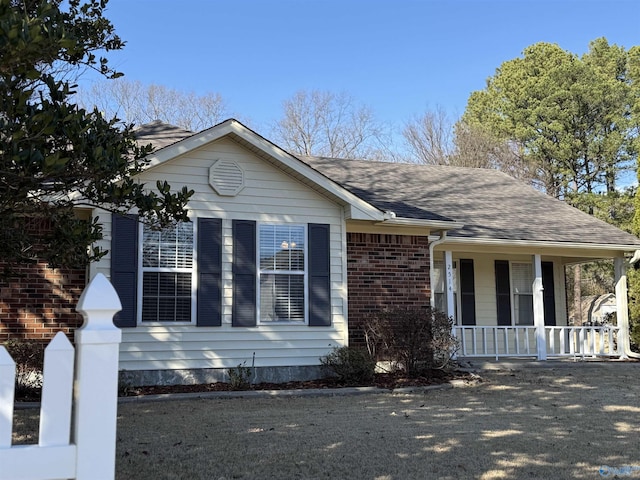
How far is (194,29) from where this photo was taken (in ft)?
81.0

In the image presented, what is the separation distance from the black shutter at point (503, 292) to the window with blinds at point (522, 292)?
0.59ft

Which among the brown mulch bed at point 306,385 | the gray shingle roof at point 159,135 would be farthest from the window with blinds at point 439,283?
the gray shingle roof at point 159,135

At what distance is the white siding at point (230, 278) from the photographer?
959 centimetres

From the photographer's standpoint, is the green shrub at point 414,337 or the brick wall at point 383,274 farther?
the brick wall at point 383,274

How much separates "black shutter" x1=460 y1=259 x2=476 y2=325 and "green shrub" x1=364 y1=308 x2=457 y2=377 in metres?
3.72

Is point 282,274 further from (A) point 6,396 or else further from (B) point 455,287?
(A) point 6,396

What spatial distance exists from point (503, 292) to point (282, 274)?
22.0 feet

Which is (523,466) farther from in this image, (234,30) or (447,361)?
(234,30)

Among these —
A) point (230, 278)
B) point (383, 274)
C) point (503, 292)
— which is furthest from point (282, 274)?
point (503, 292)

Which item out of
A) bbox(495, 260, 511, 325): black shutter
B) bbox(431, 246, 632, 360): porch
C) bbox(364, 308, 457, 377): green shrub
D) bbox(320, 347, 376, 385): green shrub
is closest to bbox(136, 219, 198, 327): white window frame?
bbox(320, 347, 376, 385): green shrub

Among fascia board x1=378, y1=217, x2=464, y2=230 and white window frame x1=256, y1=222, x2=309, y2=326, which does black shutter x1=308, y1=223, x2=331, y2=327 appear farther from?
fascia board x1=378, y1=217, x2=464, y2=230

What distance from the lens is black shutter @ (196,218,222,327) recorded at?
32.1ft

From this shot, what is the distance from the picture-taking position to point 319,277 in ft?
34.6

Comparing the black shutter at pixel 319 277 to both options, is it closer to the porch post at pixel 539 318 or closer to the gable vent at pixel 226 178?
the gable vent at pixel 226 178
